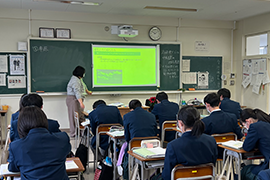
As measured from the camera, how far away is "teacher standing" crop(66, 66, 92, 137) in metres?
6.54

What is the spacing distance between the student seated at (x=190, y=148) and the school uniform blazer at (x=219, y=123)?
3.67ft

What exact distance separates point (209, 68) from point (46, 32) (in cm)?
446

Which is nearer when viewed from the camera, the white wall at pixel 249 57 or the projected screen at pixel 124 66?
the projected screen at pixel 124 66

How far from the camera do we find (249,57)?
25.6 ft

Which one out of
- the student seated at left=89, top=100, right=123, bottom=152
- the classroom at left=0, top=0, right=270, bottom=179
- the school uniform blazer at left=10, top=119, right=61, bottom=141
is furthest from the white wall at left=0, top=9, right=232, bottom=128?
the school uniform blazer at left=10, top=119, right=61, bottom=141

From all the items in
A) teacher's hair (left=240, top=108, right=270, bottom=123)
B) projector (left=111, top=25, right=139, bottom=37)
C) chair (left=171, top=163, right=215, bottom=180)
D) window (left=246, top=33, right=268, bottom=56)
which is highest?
projector (left=111, top=25, right=139, bottom=37)

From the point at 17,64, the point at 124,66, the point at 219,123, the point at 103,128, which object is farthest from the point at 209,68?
the point at 17,64

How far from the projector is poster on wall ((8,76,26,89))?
2392 mm

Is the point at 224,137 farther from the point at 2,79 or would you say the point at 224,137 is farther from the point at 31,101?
the point at 2,79

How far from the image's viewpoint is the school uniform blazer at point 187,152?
2.36m

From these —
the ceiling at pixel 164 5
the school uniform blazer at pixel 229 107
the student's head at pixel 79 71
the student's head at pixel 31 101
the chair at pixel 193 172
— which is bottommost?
the chair at pixel 193 172

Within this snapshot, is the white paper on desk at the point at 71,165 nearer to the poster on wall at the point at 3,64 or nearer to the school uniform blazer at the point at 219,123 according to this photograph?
the school uniform blazer at the point at 219,123

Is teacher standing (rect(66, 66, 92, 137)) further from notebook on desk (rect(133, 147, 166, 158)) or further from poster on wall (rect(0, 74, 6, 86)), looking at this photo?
notebook on desk (rect(133, 147, 166, 158))

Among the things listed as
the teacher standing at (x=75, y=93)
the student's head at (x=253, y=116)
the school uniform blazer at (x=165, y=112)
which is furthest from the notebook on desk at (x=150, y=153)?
the teacher standing at (x=75, y=93)
